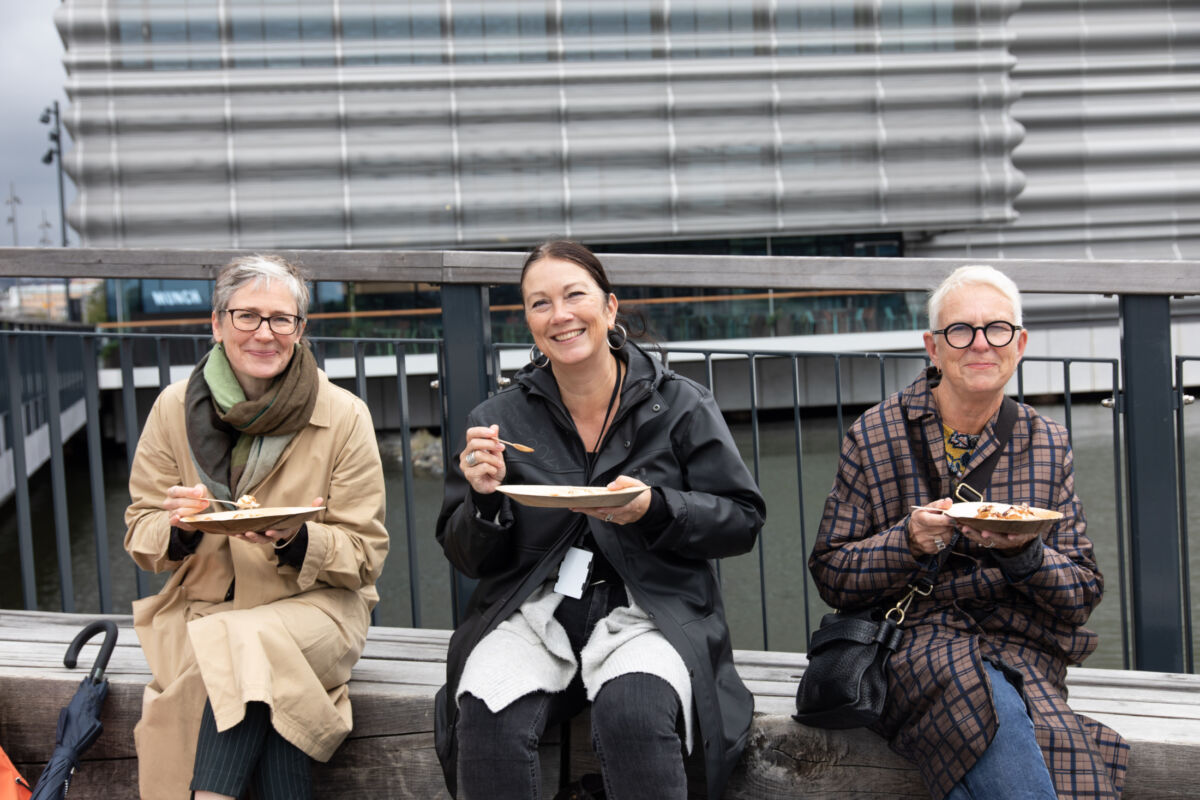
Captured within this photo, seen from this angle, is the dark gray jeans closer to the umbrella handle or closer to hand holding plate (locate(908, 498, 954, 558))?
hand holding plate (locate(908, 498, 954, 558))

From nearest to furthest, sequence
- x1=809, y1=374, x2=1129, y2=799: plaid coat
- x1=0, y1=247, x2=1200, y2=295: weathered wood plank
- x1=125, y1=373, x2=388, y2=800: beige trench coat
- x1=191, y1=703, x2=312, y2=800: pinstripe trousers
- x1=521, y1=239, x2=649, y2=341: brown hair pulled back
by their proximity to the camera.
Answer: x1=809, y1=374, x2=1129, y2=799: plaid coat → x1=191, y1=703, x2=312, y2=800: pinstripe trousers → x1=125, y1=373, x2=388, y2=800: beige trench coat → x1=521, y1=239, x2=649, y2=341: brown hair pulled back → x1=0, y1=247, x2=1200, y2=295: weathered wood plank

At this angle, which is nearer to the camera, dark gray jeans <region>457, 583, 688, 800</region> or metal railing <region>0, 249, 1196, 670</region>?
dark gray jeans <region>457, 583, 688, 800</region>

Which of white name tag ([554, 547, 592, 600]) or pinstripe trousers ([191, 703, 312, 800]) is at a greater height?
white name tag ([554, 547, 592, 600])

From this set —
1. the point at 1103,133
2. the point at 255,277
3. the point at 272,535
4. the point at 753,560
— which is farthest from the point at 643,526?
the point at 1103,133

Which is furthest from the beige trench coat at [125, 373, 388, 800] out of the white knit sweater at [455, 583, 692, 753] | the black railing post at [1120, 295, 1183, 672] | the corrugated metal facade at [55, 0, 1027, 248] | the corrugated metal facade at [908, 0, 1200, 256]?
the corrugated metal facade at [908, 0, 1200, 256]

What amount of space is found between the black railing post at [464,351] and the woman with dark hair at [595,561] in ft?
2.00

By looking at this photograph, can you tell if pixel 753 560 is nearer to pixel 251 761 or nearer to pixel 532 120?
pixel 251 761

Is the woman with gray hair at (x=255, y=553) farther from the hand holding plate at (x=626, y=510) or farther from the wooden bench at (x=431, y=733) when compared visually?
the hand holding plate at (x=626, y=510)

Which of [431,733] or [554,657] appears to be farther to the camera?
[431,733]

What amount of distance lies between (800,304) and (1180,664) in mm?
18713

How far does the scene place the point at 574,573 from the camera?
97.1 inches

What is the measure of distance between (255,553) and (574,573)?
2.86ft

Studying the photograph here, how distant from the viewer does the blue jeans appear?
2.06 metres

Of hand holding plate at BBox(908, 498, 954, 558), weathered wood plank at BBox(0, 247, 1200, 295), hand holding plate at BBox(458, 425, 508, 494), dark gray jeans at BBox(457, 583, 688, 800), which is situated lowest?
dark gray jeans at BBox(457, 583, 688, 800)
